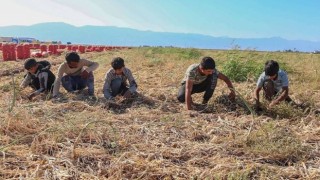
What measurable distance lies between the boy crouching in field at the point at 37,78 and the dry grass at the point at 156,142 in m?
0.83

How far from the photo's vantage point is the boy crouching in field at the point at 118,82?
20.3ft

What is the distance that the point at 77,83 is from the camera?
7020 millimetres

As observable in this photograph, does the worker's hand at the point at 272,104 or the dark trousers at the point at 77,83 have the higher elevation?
the worker's hand at the point at 272,104

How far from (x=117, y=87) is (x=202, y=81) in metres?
1.32

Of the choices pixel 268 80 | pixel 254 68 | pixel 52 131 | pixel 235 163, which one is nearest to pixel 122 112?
pixel 52 131

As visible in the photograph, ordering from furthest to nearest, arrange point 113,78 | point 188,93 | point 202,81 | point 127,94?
point 113,78 → point 127,94 → point 202,81 → point 188,93

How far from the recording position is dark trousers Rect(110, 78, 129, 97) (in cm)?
644

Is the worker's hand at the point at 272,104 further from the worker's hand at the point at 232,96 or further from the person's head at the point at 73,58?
the person's head at the point at 73,58

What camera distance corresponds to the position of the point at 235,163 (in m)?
3.51

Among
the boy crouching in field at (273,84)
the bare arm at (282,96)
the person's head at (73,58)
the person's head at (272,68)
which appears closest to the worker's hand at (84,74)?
the person's head at (73,58)

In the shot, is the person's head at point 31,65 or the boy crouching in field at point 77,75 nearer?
the person's head at point 31,65

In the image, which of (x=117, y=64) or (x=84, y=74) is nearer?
(x=117, y=64)

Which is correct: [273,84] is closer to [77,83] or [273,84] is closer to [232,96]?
[232,96]

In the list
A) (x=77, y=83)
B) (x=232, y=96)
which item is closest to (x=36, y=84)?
(x=77, y=83)
